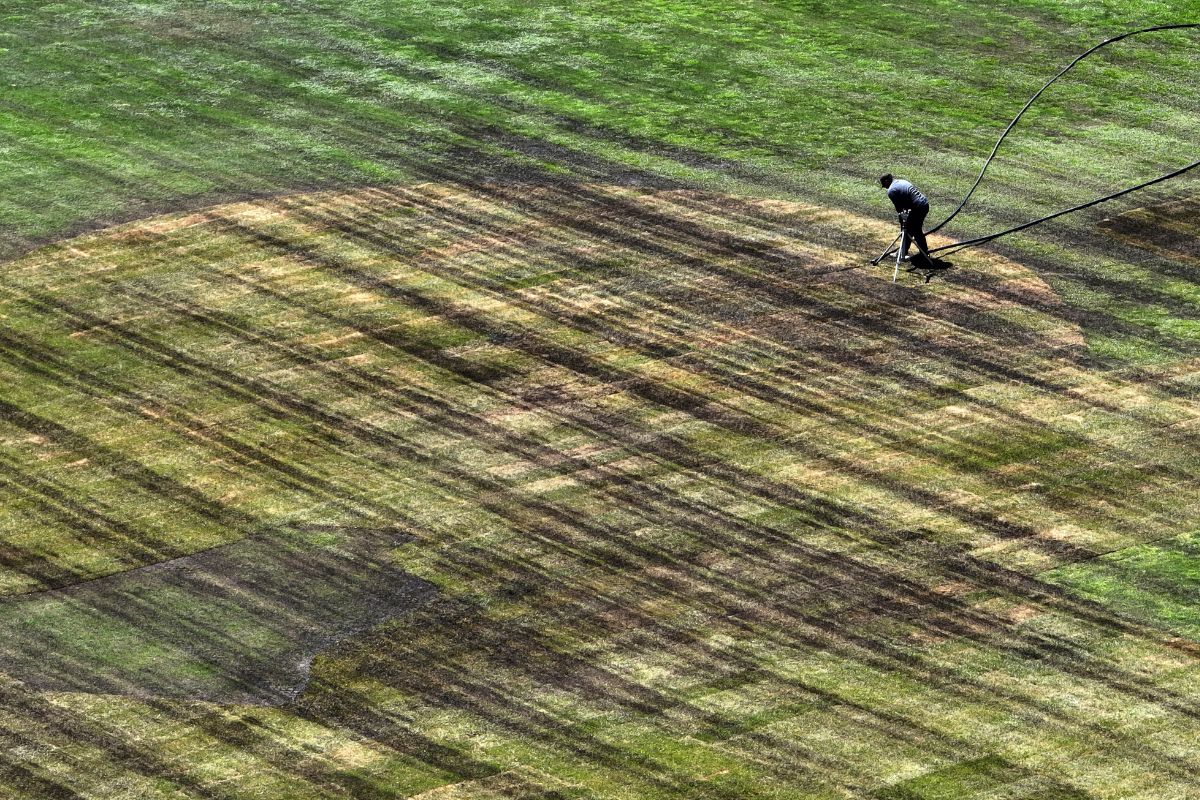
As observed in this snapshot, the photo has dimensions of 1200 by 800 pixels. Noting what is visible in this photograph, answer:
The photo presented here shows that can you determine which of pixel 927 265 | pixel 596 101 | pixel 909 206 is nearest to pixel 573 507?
→ pixel 909 206

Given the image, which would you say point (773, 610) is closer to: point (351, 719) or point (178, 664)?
point (351, 719)

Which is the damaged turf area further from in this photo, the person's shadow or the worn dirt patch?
the person's shadow

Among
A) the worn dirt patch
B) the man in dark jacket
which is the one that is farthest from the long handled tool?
the worn dirt patch

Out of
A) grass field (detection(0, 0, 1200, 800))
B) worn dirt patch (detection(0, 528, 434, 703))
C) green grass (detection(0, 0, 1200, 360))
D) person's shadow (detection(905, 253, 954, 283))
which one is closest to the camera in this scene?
grass field (detection(0, 0, 1200, 800))

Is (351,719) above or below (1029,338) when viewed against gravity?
below

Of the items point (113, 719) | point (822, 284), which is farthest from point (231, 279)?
point (113, 719)

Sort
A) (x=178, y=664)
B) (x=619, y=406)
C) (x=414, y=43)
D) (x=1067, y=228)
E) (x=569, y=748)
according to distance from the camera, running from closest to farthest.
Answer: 1. (x=569, y=748)
2. (x=178, y=664)
3. (x=619, y=406)
4. (x=1067, y=228)
5. (x=414, y=43)
